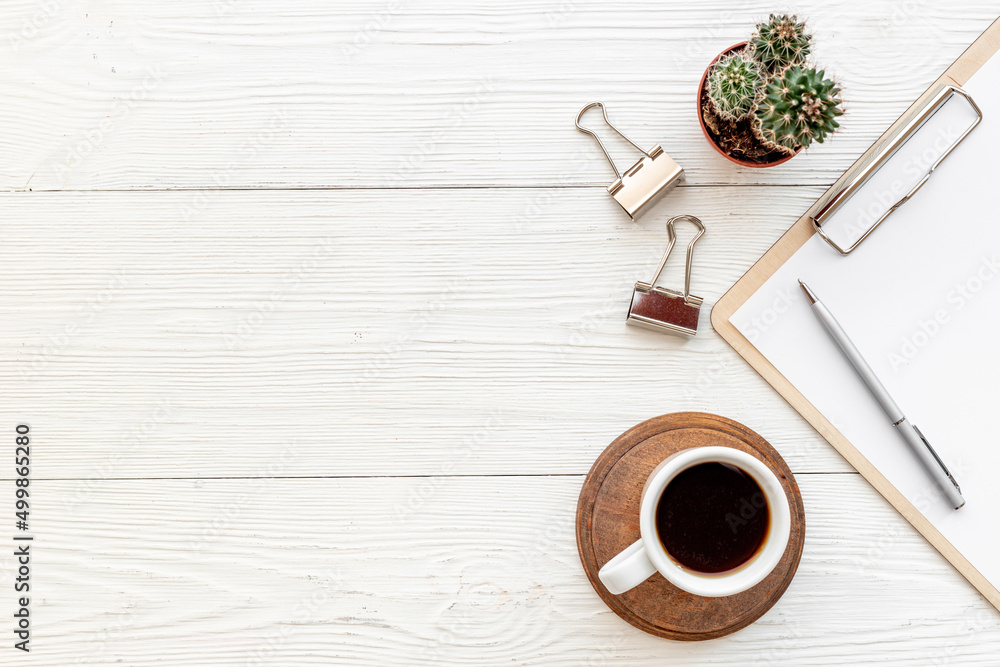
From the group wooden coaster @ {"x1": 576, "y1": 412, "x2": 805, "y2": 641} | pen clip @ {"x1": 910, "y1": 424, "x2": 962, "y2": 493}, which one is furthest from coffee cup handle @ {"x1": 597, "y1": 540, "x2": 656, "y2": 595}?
pen clip @ {"x1": 910, "y1": 424, "x2": 962, "y2": 493}

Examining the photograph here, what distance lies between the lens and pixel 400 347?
0.80 meters

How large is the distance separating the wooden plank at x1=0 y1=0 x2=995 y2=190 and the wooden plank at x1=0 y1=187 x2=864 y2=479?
1.6 inches

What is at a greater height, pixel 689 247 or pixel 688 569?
pixel 689 247

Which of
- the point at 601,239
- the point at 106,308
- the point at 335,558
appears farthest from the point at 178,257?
the point at 601,239

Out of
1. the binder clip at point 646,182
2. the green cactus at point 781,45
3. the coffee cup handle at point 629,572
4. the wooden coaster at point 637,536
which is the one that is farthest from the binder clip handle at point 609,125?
the coffee cup handle at point 629,572

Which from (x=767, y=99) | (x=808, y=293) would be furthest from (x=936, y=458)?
(x=767, y=99)

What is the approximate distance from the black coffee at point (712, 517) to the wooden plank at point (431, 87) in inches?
13.8

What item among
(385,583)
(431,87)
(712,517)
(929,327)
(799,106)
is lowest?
(385,583)

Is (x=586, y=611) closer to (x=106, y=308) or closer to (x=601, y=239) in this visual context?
(x=601, y=239)

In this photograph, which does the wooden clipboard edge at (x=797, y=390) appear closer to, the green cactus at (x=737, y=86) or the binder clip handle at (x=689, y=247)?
the binder clip handle at (x=689, y=247)

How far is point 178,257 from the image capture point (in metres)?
0.81

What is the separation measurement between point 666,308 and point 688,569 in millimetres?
285

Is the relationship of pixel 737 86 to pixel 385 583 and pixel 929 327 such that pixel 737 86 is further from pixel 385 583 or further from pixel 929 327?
pixel 385 583

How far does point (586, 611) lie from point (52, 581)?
2.07 feet
